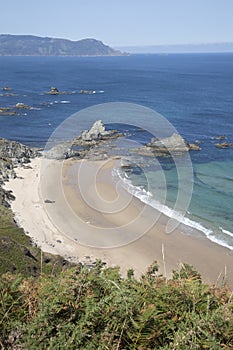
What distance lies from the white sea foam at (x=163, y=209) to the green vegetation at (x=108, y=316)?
1692 centimetres

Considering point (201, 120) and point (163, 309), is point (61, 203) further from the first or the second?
point (201, 120)

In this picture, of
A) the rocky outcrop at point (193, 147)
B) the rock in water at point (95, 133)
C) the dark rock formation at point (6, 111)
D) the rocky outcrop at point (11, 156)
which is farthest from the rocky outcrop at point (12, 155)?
the dark rock formation at point (6, 111)

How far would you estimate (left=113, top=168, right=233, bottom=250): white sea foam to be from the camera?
21948mm

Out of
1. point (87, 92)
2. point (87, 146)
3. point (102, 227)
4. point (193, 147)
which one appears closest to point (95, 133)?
point (87, 146)

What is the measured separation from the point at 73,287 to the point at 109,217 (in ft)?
65.2

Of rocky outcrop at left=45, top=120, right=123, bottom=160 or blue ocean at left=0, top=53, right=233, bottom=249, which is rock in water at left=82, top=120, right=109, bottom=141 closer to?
rocky outcrop at left=45, top=120, right=123, bottom=160

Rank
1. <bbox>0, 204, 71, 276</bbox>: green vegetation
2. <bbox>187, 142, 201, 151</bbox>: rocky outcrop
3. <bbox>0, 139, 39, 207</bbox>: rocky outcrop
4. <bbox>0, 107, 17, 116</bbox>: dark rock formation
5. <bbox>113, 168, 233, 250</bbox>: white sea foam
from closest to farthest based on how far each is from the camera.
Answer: <bbox>0, 204, 71, 276</bbox>: green vegetation < <bbox>113, 168, 233, 250</bbox>: white sea foam < <bbox>0, 139, 39, 207</bbox>: rocky outcrop < <bbox>187, 142, 201, 151</bbox>: rocky outcrop < <bbox>0, 107, 17, 116</bbox>: dark rock formation

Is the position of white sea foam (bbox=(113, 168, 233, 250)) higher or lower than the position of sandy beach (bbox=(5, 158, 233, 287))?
higher

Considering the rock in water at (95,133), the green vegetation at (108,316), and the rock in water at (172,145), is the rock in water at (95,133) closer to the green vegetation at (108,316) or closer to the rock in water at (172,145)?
the rock in water at (172,145)

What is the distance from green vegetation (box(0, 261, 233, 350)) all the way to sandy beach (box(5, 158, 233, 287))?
440 inches

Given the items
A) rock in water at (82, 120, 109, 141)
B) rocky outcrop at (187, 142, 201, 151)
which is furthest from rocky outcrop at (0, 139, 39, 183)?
rocky outcrop at (187, 142, 201, 151)

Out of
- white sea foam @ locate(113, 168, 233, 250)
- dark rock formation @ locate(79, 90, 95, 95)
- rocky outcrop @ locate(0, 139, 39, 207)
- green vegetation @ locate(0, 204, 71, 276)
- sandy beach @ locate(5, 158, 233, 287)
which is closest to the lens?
green vegetation @ locate(0, 204, 71, 276)

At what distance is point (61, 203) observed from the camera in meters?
26.5

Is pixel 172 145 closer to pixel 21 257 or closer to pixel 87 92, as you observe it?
pixel 21 257
